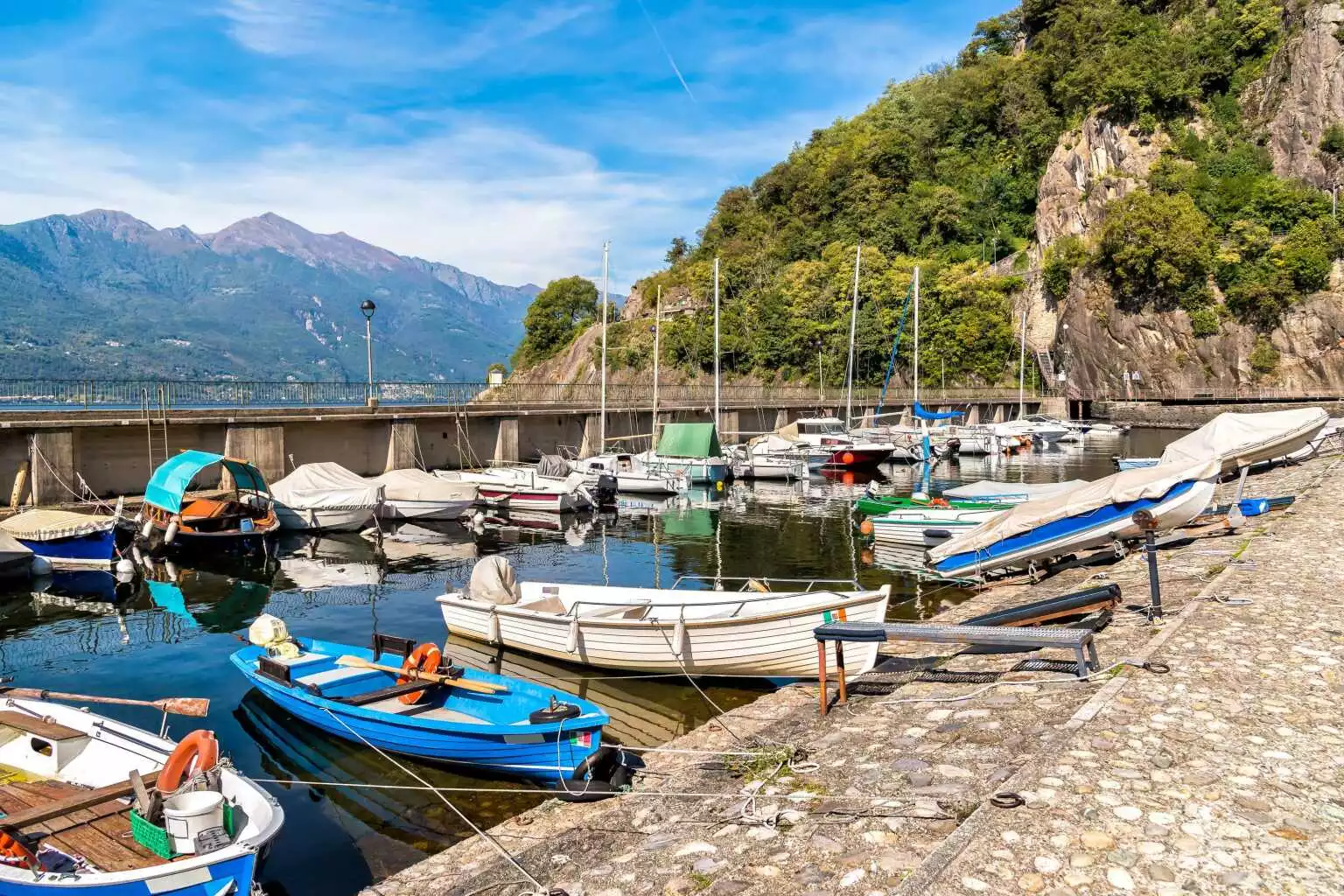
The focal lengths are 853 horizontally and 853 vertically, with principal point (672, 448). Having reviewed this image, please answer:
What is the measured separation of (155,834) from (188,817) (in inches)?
15.6

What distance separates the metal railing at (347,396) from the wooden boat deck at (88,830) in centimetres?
2761

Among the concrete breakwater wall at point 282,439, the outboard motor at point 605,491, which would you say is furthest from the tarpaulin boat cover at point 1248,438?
the concrete breakwater wall at point 282,439

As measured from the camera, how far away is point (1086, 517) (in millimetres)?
19375

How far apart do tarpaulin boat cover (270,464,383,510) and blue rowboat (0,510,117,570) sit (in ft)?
23.4

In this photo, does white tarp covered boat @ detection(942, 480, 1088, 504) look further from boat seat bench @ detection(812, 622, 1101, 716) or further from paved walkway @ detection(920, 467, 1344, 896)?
boat seat bench @ detection(812, 622, 1101, 716)

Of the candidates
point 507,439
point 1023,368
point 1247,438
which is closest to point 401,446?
point 507,439

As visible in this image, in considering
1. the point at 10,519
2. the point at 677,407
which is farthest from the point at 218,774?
the point at 677,407

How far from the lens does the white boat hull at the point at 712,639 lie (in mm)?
13641

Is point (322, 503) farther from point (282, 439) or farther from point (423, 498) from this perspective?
point (282, 439)

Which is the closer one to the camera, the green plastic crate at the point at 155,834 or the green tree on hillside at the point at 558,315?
the green plastic crate at the point at 155,834

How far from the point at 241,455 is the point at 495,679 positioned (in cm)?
2920

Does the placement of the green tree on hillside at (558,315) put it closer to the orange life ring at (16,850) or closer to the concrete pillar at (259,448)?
the concrete pillar at (259,448)

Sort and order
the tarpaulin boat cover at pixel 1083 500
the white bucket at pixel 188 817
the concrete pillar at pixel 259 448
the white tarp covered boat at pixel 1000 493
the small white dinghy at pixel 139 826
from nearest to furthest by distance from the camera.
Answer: the small white dinghy at pixel 139 826
the white bucket at pixel 188 817
the tarpaulin boat cover at pixel 1083 500
the white tarp covered boat at pixel 1000 493
the concrete pillar at pixel 259 448

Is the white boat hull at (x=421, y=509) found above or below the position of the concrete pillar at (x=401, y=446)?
below
